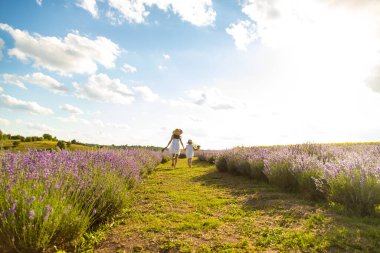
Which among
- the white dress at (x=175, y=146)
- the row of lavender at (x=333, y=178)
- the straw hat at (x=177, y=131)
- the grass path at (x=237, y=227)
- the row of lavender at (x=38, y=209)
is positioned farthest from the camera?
the straw hat at (x=177, y=131)

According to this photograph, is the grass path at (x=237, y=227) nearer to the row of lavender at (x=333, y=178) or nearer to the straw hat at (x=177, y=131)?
the row of lavender at (x=333, y=178)

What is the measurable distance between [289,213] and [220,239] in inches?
67.1

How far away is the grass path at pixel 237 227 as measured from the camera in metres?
3.46

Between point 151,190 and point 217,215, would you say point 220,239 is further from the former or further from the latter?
point 151,190

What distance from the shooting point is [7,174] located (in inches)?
140

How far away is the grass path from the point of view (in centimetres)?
346

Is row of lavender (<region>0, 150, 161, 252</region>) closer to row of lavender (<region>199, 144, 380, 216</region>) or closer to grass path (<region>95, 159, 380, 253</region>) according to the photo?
grass path (<region>95, 159, 380, 253</region>)

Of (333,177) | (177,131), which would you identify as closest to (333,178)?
(333,177)

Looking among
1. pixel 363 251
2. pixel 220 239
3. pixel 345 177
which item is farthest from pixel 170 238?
pixel 345 177

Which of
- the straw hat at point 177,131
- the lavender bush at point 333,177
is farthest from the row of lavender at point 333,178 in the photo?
the straw hat at point 177,131

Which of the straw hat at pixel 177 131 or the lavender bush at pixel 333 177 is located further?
the straw hat at pixel 177 131

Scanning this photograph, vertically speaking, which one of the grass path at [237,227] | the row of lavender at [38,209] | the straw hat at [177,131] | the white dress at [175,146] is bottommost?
the grass path at [237,227]

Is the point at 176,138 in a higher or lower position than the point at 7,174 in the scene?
higher

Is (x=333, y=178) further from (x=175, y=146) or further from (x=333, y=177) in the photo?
(x=175, y=146)
